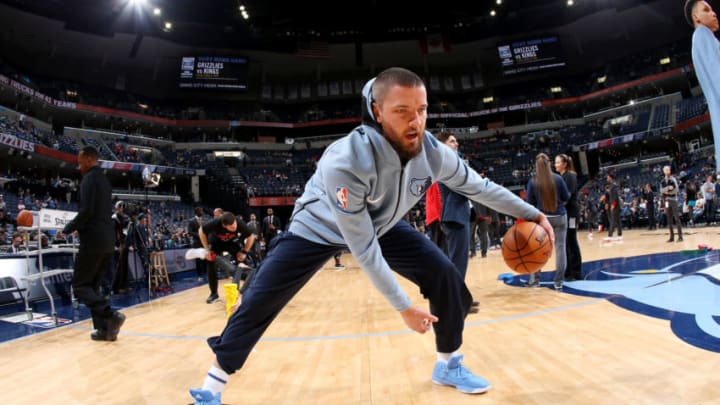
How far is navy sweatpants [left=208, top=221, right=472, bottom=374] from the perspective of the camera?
1.90 meters

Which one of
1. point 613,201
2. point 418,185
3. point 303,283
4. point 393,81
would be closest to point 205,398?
point 303,283

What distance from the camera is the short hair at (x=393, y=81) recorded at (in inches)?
61.4

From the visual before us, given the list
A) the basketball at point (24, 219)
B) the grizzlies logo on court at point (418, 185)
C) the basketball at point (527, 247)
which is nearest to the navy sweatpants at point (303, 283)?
the grizzlies logo on court at point (418, 185)

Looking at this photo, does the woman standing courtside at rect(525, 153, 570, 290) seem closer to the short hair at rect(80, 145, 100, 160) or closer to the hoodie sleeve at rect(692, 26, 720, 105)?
the hoodie sleeve at rect(692, 26, 720, 105)

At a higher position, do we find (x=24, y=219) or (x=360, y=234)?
(x=24, y=219)

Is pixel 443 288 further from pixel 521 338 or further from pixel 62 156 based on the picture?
pixel 62 156

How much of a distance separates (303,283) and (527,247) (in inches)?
59.6

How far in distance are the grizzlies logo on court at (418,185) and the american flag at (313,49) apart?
30229 millimetres

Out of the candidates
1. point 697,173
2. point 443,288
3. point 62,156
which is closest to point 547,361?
point 443,288

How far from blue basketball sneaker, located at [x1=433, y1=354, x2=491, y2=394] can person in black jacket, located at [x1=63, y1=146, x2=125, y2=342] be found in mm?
3216

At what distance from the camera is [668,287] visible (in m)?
3.98

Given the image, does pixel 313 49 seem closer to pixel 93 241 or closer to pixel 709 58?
pixel 93 241

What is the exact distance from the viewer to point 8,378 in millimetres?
2822

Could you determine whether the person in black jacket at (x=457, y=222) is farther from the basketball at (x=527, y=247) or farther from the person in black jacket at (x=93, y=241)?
the person in black jacket at (x=93, y=241)
